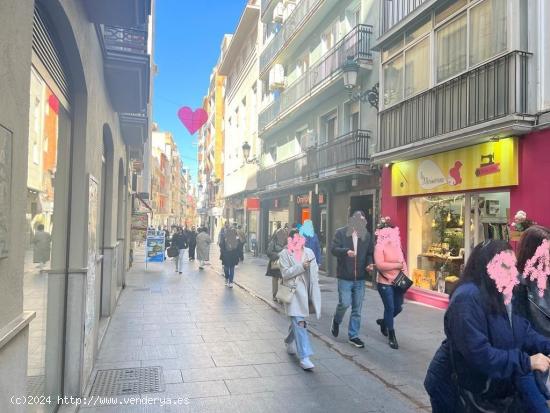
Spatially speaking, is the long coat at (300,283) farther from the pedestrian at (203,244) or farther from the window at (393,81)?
the pedestrian at (203,244)

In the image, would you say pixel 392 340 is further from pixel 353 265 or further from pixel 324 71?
pixel 324 71

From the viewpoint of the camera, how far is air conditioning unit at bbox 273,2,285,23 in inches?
918

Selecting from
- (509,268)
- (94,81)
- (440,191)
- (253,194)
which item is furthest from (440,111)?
(253,194)

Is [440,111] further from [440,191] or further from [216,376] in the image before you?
[216,376]

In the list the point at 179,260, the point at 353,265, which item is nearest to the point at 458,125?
the point at 353,265

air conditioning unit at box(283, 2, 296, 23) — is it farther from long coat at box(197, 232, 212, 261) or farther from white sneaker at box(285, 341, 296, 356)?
white sneaker at box(285, 341, 296, 356)

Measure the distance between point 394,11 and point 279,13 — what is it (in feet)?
39.9

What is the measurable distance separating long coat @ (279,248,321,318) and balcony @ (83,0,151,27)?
3296 millimetres

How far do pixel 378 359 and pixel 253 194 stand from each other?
75.0ft

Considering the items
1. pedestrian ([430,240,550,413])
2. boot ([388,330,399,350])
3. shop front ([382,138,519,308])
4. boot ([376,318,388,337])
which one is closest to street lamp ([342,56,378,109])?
shop front ([382,138,519,308])

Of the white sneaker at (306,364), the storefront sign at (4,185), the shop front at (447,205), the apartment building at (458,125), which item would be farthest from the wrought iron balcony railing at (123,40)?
the shop front at (447,205)

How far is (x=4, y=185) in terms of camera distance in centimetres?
224

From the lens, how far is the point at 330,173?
1591 centimetres

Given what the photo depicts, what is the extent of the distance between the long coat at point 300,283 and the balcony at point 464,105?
4.96 metres
